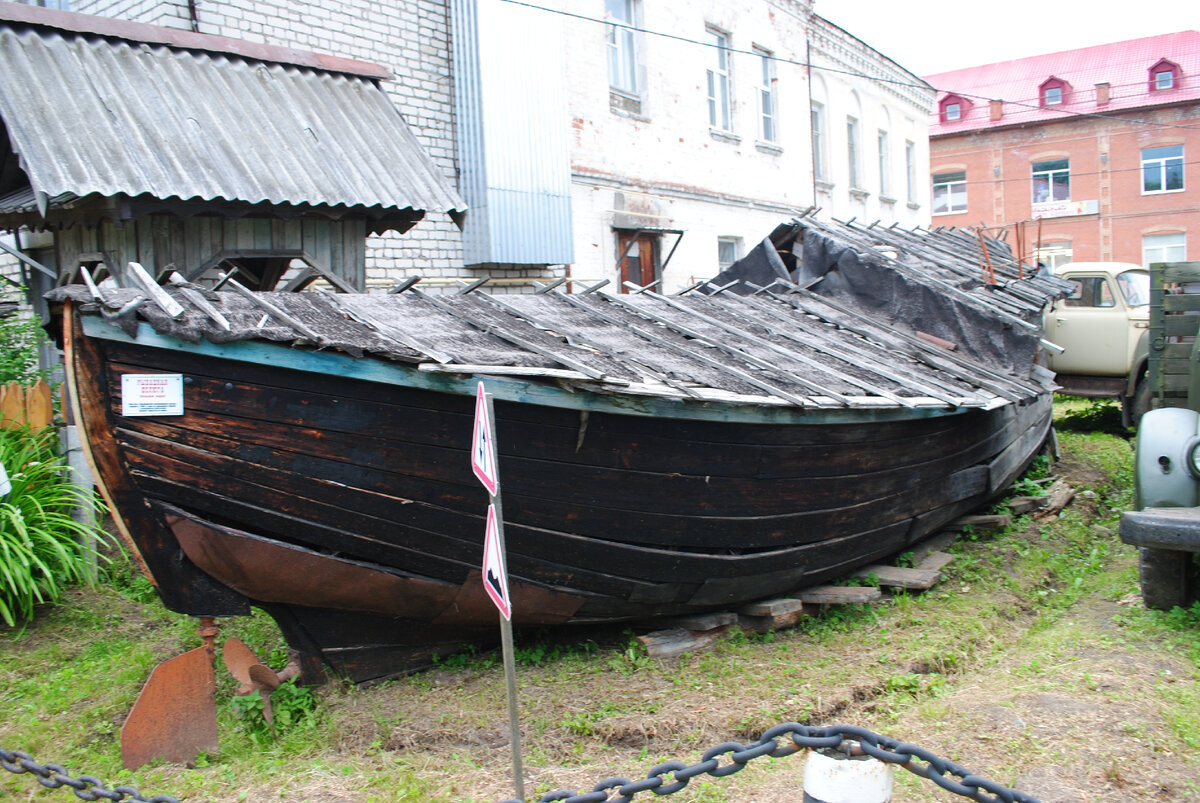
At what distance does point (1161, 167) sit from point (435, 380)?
36075mm

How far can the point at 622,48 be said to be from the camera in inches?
553

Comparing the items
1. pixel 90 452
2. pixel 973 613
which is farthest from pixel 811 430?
pixel 90 452

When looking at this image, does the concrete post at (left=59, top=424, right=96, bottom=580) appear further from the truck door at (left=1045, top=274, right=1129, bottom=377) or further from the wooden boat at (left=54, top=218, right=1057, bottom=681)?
the truck door at (left=1045, top=274, right=1129, bottom=377)

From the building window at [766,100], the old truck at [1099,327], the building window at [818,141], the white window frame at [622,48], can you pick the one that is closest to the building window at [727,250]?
the building window at [766,100]

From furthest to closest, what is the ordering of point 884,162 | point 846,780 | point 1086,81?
point 1086,81, point 884,162, point 846,780

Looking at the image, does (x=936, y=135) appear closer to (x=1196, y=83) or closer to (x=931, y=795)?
(x=1196, y=83)

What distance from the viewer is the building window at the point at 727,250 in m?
16.4

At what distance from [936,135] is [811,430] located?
3453 centimetres

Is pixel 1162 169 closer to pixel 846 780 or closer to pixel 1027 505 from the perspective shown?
pixel 1027 505

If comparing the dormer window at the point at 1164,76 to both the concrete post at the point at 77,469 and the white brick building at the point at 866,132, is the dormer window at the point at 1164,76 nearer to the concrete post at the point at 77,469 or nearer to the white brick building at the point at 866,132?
the white brick building at the point at 866,132

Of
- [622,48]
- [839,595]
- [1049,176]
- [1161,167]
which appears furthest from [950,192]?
[839,595]

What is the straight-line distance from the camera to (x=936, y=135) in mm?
35688

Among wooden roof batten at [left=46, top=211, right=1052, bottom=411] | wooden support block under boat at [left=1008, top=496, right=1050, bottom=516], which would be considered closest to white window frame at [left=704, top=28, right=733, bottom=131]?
wooden roof batten at [left=46, top=211, right=1052, bottom=411]

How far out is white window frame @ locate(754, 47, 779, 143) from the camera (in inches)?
699
